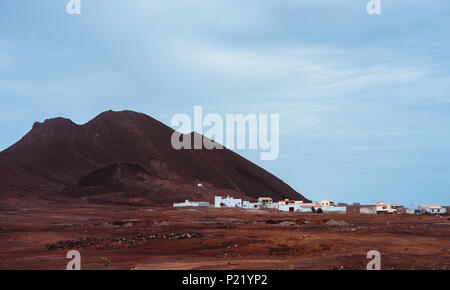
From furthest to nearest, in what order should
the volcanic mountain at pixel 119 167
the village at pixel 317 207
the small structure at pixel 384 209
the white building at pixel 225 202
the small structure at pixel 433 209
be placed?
the small structure at pixel 433 209, the volcanic mountain at pixel 119 167, the small structure at pixel 384 209, the white building at pixel 225 202, the village at pixel 317 207

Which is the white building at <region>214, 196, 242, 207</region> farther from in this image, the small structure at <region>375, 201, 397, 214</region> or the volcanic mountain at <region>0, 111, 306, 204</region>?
the small structure at <region>375, 201, 397, 214</region>

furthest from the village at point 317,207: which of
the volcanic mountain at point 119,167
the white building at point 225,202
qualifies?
the volcanic mountain at point 119,167

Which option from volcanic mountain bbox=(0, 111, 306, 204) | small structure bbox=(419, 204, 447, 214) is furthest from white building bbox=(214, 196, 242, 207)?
small structure bbox=(419, 204, 447, 214)

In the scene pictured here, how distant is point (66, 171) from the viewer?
138625mm

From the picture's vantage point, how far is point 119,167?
448ft

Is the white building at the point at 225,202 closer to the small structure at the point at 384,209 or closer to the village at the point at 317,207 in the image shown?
the village at the point at 317,207

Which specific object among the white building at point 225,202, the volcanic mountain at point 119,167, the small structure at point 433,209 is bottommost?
the small structure at point 433,209

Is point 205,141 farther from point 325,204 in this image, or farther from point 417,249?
point 417,249

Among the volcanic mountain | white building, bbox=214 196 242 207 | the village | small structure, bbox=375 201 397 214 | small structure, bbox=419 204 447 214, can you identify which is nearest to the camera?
the village

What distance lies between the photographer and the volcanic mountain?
117000mm

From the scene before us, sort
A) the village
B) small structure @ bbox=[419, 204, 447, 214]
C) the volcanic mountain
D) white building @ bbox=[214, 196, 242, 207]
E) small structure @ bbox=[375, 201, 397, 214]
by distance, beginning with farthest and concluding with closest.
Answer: small structure @ bbox=[419, 204, 447, 214], the volcanic mountain, small structure @ bbox=[375, 201, 397, 214], white building @ bbox=[214, 196, 242, 207], the village

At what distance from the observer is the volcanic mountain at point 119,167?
384 ft
